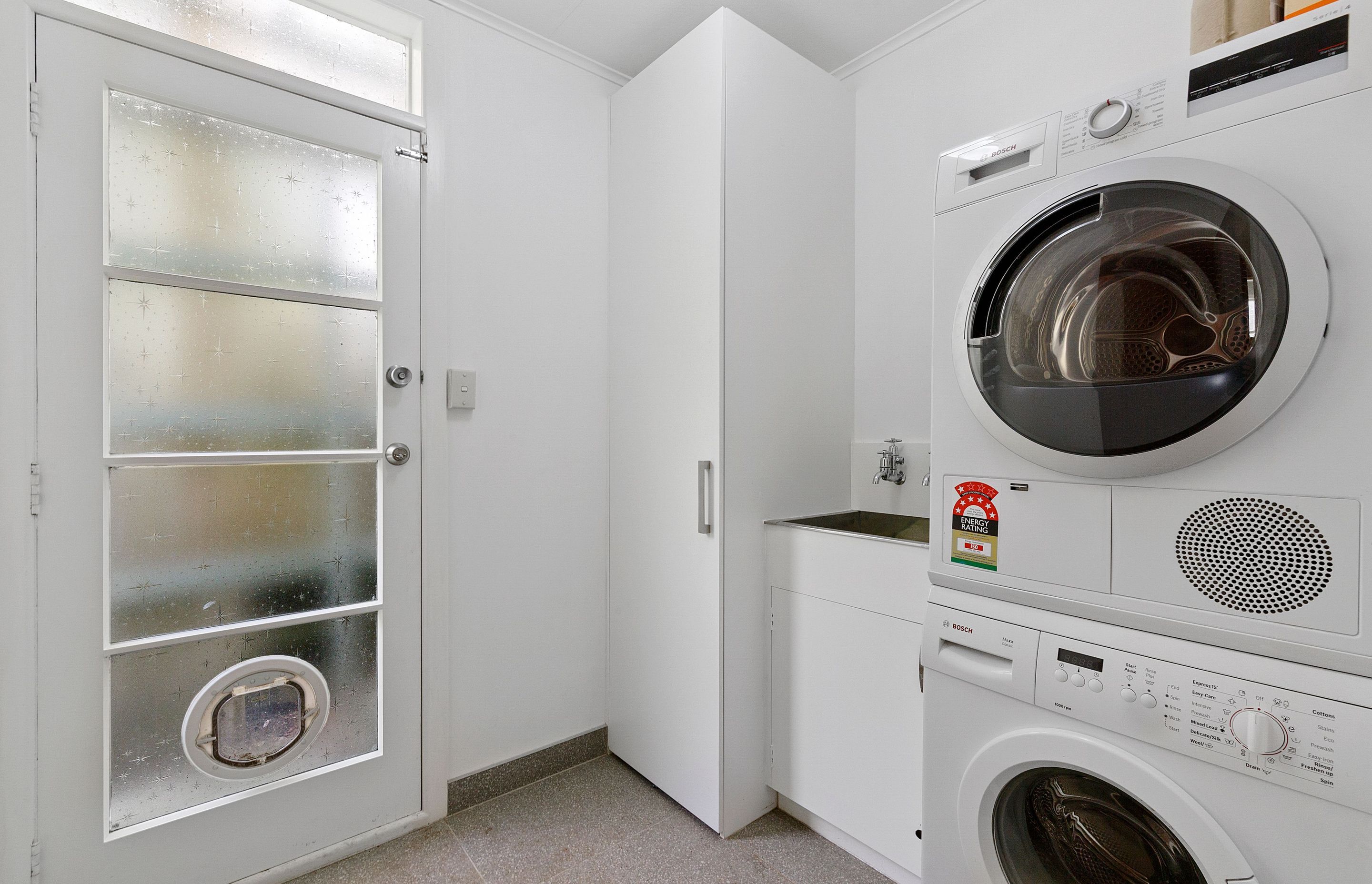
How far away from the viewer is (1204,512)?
2.90 feet

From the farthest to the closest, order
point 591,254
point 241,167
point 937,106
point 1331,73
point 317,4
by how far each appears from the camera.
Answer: point 591,254 → point 937,106 → point 317,4 → point 241,167 → point 1331,73

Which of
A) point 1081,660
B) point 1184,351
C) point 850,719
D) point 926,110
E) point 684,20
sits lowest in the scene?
point 850,719

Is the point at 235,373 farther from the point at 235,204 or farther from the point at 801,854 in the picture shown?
the point at 801,854

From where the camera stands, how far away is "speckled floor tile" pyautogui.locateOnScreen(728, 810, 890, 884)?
1.60m

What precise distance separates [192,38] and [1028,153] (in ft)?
6.52

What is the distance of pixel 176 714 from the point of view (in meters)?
1.47

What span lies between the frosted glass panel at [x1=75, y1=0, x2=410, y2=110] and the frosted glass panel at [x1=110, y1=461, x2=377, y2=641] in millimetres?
1070

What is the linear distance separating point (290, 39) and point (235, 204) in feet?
1.77

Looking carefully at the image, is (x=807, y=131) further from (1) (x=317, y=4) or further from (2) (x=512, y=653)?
(2) (x=512, y=653)

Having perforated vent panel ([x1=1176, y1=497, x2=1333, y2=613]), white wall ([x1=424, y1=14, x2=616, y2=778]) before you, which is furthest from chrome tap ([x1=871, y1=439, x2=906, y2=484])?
perforated vent panel ([x1=1176, y1=497, x2=1333, y2=613])

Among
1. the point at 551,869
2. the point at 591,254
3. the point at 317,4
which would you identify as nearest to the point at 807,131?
the point at 591,254

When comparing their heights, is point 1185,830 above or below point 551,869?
above

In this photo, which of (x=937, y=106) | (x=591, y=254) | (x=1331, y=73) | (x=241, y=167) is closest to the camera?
(x=1331, y=73)

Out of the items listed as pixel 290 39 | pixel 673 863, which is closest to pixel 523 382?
pixel 290 39
